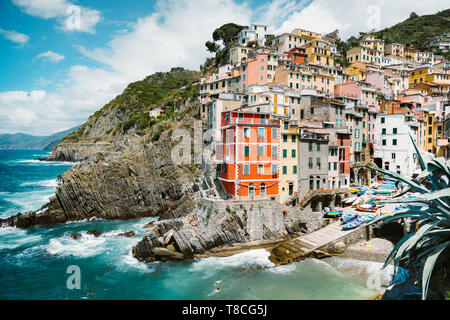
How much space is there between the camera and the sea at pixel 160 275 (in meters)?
21.5

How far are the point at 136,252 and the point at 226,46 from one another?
251ft

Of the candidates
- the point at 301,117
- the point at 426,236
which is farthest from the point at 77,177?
the point at 426,236

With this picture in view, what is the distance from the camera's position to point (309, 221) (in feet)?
107

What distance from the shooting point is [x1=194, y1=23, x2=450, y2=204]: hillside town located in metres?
34.4

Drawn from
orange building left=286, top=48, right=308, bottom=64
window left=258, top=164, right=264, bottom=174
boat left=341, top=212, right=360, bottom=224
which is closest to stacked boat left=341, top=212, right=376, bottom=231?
boat left=341, top=212, right=360, bottom=224

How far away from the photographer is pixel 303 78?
55875 mm

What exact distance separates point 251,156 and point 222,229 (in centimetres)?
981

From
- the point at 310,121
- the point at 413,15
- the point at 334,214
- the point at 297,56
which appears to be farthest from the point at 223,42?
the point at 413,15

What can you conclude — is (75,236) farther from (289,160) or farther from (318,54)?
(318,54)

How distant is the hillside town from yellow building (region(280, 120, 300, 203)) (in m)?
0.13

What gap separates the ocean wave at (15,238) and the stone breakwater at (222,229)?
1573 cm

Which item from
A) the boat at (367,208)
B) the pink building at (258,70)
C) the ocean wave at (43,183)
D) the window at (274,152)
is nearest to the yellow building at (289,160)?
the window at (274,152)
